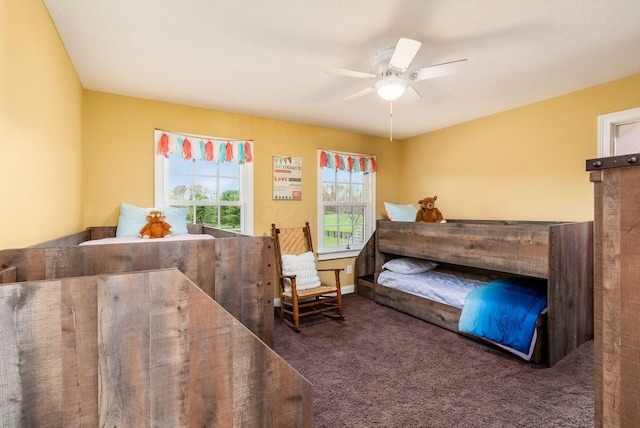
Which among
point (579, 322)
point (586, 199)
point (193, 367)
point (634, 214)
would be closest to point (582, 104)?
point (586, 199)

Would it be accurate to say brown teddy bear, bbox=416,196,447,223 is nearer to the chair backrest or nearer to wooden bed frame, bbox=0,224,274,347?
the chair backrest

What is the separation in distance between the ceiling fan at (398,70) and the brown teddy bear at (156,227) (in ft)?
6.66

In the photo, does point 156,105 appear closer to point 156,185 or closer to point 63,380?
point 156,185

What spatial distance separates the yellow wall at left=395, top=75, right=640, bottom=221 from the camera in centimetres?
285

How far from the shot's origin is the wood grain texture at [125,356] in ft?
2.40

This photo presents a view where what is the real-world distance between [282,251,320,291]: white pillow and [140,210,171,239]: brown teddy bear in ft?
4.51

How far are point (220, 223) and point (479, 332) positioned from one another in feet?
9.68

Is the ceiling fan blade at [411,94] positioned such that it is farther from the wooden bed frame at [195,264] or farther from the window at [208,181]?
the window at [208,181]

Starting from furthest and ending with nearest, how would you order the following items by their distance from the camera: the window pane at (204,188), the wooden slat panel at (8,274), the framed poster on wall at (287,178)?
the framed poster on wall at (287,178), the window pane at (204,188), the wooden slat panel at (8,274)

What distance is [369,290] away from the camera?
413 cm

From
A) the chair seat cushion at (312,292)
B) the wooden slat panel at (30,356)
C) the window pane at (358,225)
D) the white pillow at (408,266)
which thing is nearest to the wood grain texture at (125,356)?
the wooden slat panel at (30,356)

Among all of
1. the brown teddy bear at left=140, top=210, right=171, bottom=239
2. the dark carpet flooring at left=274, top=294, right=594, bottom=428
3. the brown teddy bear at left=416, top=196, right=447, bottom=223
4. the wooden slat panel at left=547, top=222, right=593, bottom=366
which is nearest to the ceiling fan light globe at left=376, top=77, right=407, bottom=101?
the wooden slat panel at left=547, top=222, right=593, bottom=366

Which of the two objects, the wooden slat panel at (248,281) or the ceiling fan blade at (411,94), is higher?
the ceiling fan blade at (411,94)

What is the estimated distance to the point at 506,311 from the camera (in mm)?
2480
